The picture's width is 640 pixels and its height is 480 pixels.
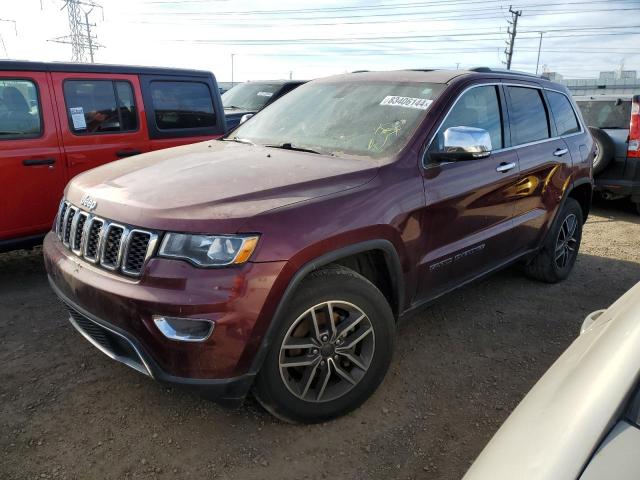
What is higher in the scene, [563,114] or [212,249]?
[563,114]

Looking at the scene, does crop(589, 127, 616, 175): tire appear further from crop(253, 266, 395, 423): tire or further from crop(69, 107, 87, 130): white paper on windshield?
crop(69, 107, 87, 130): white paper on windshield

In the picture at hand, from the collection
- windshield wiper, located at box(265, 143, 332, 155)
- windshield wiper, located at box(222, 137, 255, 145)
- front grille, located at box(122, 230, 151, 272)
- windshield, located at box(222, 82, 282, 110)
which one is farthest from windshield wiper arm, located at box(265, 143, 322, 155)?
windshield, located at box(222, 82, 282, 110)

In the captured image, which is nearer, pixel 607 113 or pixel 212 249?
pixel 212 249

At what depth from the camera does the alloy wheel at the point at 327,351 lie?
249 centimetres

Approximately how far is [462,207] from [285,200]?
133cm

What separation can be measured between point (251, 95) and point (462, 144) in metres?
7.43

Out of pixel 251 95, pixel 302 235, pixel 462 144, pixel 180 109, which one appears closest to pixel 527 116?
pixel 462 144

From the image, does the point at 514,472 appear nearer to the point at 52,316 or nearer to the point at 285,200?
the point at 285,200

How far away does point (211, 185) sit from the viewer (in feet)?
8.35

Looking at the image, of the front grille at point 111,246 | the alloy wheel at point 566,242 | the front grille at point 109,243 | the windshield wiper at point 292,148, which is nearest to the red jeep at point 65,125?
the front grille at point 109,243

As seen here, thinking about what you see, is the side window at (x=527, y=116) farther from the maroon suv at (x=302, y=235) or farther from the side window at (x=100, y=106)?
the side window at (x=100, y=106)

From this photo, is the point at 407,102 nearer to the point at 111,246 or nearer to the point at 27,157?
the point at 111,246

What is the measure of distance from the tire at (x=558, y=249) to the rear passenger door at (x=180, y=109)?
3656 millimetres

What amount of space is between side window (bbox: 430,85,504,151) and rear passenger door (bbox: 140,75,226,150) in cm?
320
